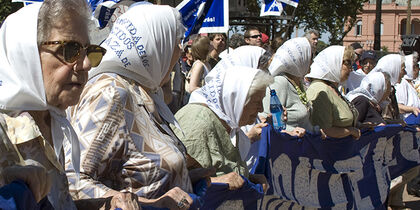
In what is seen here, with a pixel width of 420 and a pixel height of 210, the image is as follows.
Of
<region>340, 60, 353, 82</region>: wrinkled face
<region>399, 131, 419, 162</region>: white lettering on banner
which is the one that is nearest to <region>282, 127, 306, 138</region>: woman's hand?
<region>340, 60, 353, 82</region>: wrinkled face

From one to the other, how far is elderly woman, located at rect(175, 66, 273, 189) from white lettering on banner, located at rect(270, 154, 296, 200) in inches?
32.7

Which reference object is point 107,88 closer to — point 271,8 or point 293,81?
point 293,81

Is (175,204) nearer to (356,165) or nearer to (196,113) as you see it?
(196,113)

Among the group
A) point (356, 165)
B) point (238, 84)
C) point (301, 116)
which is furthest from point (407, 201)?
point (238, 84)

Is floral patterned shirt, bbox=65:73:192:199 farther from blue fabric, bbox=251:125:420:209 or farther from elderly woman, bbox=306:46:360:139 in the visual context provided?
elderly woman, bbox=306:46:360:139

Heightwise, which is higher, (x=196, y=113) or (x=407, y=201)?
(x=196, y=113)

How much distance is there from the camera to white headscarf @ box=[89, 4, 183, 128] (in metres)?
3.01

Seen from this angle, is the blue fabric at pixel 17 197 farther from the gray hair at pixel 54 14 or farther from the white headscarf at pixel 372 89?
the white headscarf at pixel 372 89

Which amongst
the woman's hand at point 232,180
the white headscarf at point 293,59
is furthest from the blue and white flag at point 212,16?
the woman's hand at point 232,180

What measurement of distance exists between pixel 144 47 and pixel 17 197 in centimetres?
145

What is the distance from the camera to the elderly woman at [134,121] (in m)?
2.66

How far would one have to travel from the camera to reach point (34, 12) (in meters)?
2.30

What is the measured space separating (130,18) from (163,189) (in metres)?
0.88

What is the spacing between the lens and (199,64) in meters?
7.50
